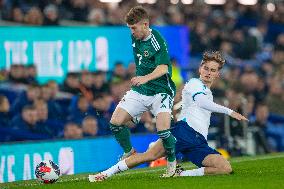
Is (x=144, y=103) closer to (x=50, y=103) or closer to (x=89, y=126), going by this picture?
(x=89, y=126)

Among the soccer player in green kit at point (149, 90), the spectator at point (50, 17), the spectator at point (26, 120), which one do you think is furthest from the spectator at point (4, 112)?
the soccer player in green kit at point (149, 90)

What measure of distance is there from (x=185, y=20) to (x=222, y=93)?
4528 millimetres

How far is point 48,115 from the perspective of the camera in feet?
54.9

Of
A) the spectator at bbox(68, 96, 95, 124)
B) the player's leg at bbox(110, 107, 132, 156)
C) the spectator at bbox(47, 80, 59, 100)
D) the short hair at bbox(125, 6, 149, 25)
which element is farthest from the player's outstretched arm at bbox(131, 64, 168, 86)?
the spectator at bbox(47, 80, 59, 100)

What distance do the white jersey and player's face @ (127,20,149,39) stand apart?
878 millimetres

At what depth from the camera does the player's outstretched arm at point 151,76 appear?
11.4m

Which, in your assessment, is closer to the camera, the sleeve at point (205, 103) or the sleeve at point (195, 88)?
the sleeve at point (205, 103)

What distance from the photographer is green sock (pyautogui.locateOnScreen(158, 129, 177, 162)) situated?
465 inches

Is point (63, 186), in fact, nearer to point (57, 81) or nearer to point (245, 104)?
point (57, 81)

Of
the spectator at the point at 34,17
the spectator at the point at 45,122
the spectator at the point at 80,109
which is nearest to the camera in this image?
the spectator at the point at 45,122

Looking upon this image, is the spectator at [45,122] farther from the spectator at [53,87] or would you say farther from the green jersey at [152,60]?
the green jersey at [152,60]

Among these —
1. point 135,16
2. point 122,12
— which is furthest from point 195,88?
point 122,12

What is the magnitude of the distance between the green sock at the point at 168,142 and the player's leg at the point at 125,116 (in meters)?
0.57

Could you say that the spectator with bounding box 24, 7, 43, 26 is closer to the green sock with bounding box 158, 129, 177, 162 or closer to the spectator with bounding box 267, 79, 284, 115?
the spectator with bounding box 267, 79, 284, 115
